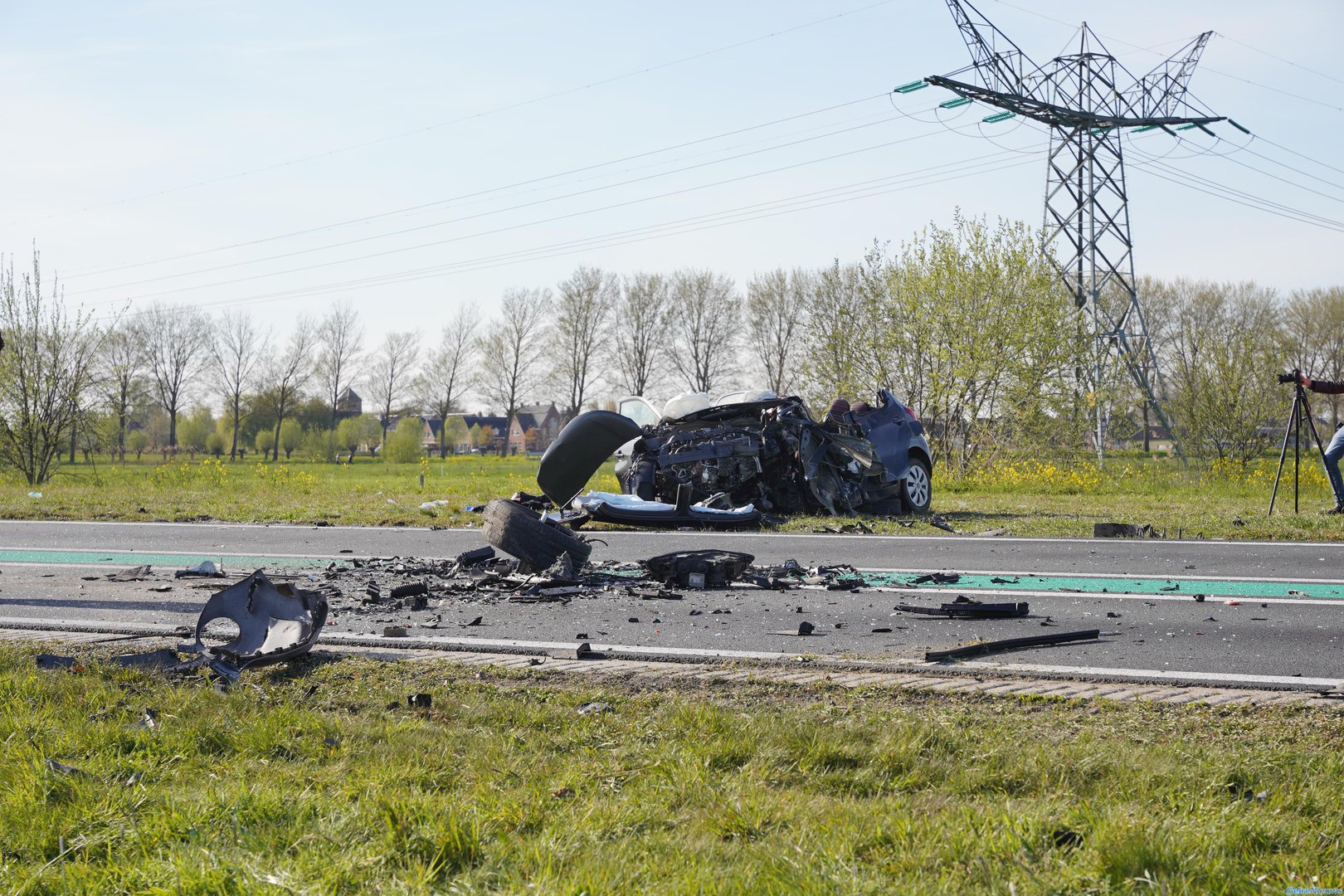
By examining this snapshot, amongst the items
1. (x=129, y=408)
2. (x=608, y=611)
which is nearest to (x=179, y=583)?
(x=608, y=611)

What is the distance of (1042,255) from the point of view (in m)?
25.4

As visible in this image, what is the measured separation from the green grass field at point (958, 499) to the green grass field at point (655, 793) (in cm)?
812

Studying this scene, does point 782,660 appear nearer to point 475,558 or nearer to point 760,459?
point 475,558

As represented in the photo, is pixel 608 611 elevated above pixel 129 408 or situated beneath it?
situated beneath

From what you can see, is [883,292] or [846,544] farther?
[883,292]

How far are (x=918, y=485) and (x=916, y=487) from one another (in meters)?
0.06

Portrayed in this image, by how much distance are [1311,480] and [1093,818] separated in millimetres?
20759

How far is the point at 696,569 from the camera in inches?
319

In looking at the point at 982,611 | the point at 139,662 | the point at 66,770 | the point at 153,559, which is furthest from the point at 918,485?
the point at 66,770

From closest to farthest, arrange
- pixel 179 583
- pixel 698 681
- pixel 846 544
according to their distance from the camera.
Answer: pixel 698 681
pixel 179 583
pixel 846 544

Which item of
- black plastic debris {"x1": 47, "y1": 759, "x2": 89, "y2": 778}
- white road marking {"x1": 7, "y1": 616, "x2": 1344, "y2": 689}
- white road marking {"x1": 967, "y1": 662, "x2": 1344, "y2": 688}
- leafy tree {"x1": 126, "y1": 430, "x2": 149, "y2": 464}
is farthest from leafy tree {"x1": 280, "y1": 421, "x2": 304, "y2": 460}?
black plastic debris {"x1": 47, "y1": 759, "x2": 89, "y2": 778}

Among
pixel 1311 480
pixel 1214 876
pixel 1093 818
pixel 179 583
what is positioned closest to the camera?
pixel 1214 876

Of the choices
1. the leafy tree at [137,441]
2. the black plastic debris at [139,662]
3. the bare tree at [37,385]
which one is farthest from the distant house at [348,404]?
the black plastic debris at [139,662]

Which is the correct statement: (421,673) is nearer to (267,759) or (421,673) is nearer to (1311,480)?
(267,759)
